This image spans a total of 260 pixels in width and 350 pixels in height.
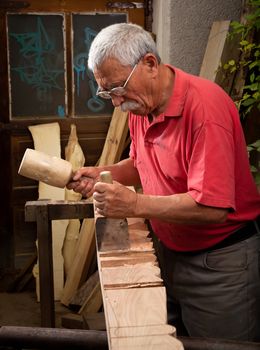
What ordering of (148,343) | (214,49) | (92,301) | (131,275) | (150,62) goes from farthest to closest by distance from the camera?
(92,301) < (214,49) < (150,62) < (131,275) < (148,343)

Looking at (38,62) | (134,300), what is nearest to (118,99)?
(134,300)

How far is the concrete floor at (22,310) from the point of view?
5.19 metres

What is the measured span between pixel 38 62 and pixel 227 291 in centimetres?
339

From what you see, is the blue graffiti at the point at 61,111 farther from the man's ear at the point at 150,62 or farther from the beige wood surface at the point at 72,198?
the man's ear at the point at 150,62

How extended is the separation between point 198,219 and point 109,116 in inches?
128

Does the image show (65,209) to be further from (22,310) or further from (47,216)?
(22,310)

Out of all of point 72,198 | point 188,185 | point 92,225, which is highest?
point 188,185

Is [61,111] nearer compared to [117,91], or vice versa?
[117,91]

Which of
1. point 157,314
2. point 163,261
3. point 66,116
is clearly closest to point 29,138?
point 66,116

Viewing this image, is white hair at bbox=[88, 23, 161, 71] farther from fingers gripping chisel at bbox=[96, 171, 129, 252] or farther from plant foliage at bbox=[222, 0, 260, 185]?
plant foliage at bbox=[222, 0, 260, 185]

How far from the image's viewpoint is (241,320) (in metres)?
2.77

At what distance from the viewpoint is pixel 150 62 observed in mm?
2502

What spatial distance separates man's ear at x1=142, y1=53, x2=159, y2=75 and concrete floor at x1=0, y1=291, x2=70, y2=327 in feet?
11.0

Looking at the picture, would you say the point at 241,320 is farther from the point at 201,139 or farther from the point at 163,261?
the point at 201,139
